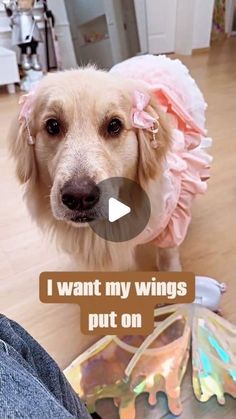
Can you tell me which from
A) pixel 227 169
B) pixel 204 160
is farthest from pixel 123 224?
pixel 227 169

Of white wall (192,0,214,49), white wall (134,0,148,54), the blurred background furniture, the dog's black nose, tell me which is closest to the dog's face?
the dog's black nose

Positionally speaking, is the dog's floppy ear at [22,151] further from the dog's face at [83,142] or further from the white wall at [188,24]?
the white wall at [188,24]

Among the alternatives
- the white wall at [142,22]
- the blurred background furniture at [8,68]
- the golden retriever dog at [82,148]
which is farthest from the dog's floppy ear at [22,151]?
the white wall at [142,22]

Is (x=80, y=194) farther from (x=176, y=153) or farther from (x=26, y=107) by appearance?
(x=176, y=153)

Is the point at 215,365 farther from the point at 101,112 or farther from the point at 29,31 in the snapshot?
the point at 29,31

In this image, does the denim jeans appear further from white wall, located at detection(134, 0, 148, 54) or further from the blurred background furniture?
white wall, located at detection(134, 0, 148, 54)

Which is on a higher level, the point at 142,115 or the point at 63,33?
the point at 142,115

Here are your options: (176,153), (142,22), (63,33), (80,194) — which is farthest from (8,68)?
(80,194)
